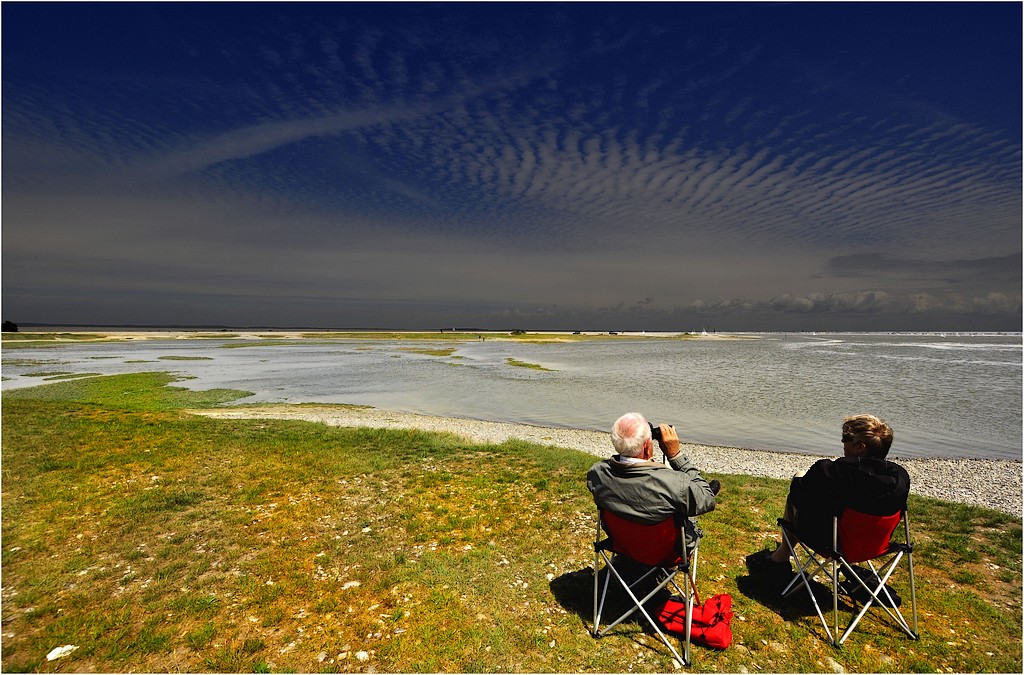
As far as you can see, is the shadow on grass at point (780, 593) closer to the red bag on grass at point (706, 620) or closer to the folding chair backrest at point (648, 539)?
the red bag on grass at point (706, 620)

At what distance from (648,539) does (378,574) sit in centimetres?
397

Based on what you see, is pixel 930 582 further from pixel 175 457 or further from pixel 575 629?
pixel 175 457

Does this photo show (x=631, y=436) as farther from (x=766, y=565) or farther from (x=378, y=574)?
(x=378, y=574)

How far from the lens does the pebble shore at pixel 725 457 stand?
38.3 ft

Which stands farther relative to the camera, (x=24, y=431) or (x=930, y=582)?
(x=24, y=431)

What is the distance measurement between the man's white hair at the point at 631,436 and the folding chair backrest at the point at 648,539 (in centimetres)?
74

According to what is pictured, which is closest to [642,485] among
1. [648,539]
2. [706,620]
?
[648,539]

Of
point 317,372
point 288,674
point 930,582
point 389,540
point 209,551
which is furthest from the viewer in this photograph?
point 317,372

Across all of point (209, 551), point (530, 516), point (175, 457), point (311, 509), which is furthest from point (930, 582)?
point (175, 457)

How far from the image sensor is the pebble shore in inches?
460

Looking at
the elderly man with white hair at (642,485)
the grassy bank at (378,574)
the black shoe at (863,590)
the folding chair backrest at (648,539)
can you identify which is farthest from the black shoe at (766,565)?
the elderly man with white hair at (642,485)

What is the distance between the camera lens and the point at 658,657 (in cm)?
528

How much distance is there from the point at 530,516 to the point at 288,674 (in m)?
5.04

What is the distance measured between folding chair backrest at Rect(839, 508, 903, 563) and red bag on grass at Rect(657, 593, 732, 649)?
4.88 feet
